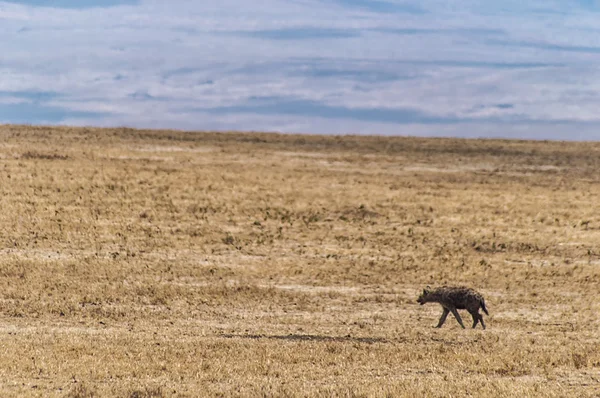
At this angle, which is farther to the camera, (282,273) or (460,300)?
(282,273)

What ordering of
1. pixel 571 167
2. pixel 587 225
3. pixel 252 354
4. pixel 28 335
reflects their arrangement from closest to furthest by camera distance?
pixel 252 354 → pixel 28 335 → pixel 587 225 → pixel 571 167

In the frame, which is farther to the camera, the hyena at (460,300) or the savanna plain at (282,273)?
the hyena at (460,300)

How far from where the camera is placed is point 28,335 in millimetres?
20453

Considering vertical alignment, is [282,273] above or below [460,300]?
below

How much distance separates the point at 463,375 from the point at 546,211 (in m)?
35.2

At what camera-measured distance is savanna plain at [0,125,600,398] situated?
16500 millimetres

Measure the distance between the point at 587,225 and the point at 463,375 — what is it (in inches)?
1267

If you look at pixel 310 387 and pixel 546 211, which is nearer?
pixel 310 387

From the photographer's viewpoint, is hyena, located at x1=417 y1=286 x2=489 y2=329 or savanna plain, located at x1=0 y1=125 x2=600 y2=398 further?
hyena, located at x1=417 y1=286 x2=489 y2=329

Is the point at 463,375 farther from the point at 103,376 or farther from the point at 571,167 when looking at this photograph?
the point at 571,167

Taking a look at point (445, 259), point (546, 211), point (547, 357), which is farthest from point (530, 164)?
point (547, 357)

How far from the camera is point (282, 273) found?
3341 centimetres

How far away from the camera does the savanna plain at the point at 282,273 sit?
54.1 feet

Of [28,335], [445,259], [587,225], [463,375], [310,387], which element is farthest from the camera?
[587,225]
